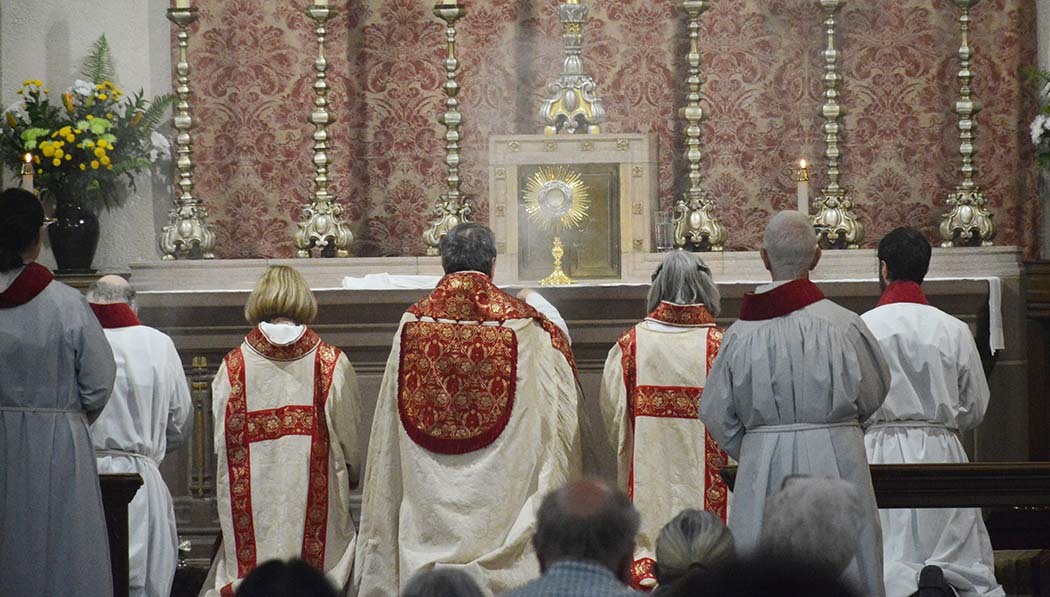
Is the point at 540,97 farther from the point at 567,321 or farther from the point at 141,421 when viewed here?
the point at 141,421

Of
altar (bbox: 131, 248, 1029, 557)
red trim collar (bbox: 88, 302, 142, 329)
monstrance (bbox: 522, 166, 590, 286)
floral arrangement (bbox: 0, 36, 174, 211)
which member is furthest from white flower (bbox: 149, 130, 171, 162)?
red trim collar (bbox: 88, 302, 142, 329)

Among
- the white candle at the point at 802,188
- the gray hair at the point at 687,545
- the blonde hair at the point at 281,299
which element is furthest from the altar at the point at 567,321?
the gray hair at the point at 687,545

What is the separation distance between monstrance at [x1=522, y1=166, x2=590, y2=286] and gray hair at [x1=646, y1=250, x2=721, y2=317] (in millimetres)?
2004

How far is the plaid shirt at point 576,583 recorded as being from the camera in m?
3.15

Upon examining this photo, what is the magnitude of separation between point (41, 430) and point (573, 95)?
4.34 metres

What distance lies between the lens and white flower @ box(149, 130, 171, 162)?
29.4ft

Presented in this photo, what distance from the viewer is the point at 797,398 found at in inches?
199

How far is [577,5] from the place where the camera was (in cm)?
887

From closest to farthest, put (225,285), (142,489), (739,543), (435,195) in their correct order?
(739,543)
(142,489)
(225,285)
(435,195)

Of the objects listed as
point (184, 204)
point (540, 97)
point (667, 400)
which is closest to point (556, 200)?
point (540, 97)

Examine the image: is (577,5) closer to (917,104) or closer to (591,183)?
(591,183)

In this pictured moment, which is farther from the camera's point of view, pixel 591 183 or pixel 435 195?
pixel 435 195

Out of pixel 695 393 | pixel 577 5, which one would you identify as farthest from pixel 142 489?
pixel 577 5

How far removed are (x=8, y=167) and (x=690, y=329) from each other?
4273 millimetres
